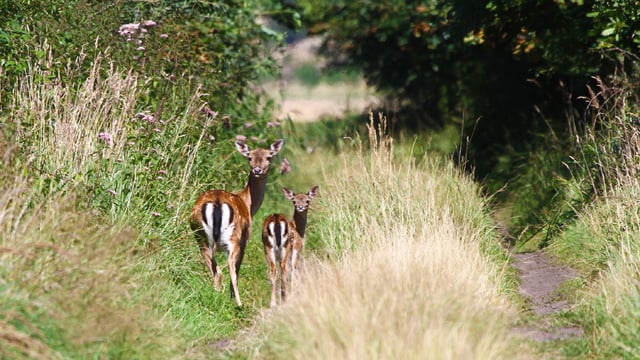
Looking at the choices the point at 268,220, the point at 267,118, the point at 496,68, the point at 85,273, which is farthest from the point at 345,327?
the point at 496,68

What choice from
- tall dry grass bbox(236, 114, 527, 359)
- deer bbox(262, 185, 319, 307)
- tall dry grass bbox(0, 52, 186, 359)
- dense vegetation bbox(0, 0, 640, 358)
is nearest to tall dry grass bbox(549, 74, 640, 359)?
dense vegetation bbox(0, 0, 640, 358)

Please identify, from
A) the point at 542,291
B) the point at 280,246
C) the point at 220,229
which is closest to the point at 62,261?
the point at 220,229

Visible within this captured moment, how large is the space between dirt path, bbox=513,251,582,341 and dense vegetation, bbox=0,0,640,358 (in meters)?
0.18

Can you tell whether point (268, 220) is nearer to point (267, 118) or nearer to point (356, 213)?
point (356, 213)

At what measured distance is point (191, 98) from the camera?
1197 cm

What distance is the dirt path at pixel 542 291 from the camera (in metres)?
8.90

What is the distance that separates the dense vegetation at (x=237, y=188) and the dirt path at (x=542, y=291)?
0.18 metres

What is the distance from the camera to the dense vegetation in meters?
7.48

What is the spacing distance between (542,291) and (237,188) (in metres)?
4.04

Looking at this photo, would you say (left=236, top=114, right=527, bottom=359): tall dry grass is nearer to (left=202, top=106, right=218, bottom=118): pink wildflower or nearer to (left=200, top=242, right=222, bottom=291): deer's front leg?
(left=200, top=242, right=222, bottom=291): deer's front leg

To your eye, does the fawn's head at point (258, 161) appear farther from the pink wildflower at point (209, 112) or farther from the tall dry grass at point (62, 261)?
the tall dry grass at point (62, 261)

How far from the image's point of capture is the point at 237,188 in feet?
44.1

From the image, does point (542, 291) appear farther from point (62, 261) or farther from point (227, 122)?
point (227, 122)

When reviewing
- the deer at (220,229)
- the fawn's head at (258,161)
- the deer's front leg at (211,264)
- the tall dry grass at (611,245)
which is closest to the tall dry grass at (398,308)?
Answer: the tall dry grass at (611,245)
